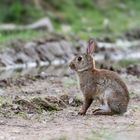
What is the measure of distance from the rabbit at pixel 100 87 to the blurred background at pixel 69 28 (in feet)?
26.5

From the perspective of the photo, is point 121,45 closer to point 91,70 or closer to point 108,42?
point 108,42

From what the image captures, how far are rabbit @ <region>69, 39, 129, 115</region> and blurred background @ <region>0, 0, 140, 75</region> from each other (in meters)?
8.09

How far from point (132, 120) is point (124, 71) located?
9292 millimetres

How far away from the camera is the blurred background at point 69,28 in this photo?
1014 inches

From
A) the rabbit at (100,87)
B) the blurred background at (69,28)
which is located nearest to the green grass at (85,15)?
the blurred background at (69,28)

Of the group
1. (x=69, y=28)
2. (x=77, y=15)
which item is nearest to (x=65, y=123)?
(x=69, y=28)

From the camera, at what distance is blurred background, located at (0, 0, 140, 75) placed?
2577 centimetres

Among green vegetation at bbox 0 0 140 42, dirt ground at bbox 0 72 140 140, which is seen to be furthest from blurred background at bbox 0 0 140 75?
dirt ground at bbox 0 72 140 140

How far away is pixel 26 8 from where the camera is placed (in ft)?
121

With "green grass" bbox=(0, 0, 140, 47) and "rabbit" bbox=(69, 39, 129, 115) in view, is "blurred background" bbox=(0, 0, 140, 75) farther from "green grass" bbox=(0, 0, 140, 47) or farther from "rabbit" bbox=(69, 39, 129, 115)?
"rabbit" bbox=(69, 39, 129, 115)

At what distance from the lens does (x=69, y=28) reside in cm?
3553

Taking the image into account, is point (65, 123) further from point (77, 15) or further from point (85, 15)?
point (85, 15)

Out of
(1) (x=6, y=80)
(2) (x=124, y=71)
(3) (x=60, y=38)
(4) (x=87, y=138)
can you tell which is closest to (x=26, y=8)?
(3) (x=60, y=38)

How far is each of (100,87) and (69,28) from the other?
23.7 metres
